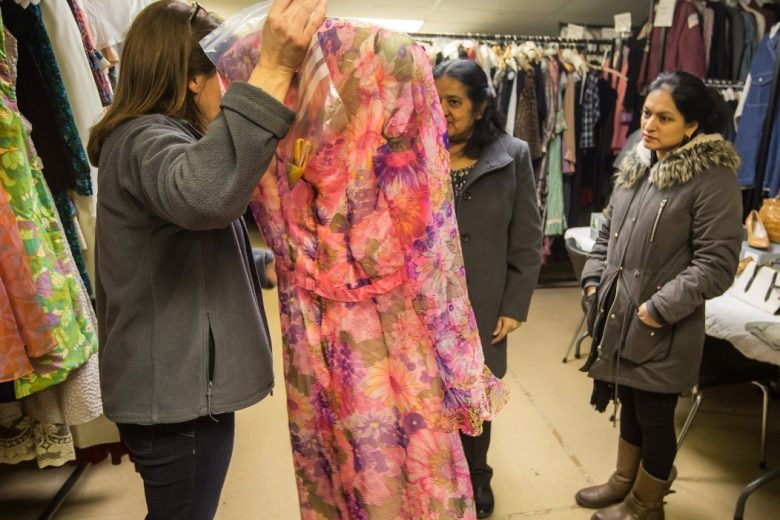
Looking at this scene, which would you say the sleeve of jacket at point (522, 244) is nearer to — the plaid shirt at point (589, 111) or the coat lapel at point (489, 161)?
the coat lapel at point (489, 161)

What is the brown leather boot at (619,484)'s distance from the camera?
1.75 metres

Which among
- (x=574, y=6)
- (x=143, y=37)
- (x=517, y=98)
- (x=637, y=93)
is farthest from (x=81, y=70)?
(x=574, y=6)

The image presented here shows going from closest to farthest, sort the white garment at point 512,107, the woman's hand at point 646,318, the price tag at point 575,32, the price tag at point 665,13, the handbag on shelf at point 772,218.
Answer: the woman's hand at point 646,318
the handbag on shelf at point 772,218
the price tag at point 665,13
the white garment at point 512,107
the price tag at point 575,32

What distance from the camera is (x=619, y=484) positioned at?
1792mm

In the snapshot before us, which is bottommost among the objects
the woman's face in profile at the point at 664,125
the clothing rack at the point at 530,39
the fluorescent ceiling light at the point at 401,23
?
the woman's face in profile at the point at 664,125

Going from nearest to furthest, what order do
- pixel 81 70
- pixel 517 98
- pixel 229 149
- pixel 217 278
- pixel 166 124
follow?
pixel 229 149, pixel 166 124, pixel 217 278, pixel 81 70, pixel 517 98

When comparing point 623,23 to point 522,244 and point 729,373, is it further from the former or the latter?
point 522,244

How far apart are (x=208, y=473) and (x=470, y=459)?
98cm

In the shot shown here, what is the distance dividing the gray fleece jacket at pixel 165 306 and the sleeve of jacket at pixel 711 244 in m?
1.15

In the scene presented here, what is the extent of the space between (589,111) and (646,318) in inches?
104

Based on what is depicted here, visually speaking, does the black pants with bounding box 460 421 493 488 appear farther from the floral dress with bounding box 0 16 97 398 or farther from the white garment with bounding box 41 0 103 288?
the white garment with bounding box 41 0 103 288

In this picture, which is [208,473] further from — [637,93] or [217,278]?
[637,93]

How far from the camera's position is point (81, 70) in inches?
61.1

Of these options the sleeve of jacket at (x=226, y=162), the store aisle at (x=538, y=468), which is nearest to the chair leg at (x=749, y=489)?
the store aisle at (x=538, y=468)
